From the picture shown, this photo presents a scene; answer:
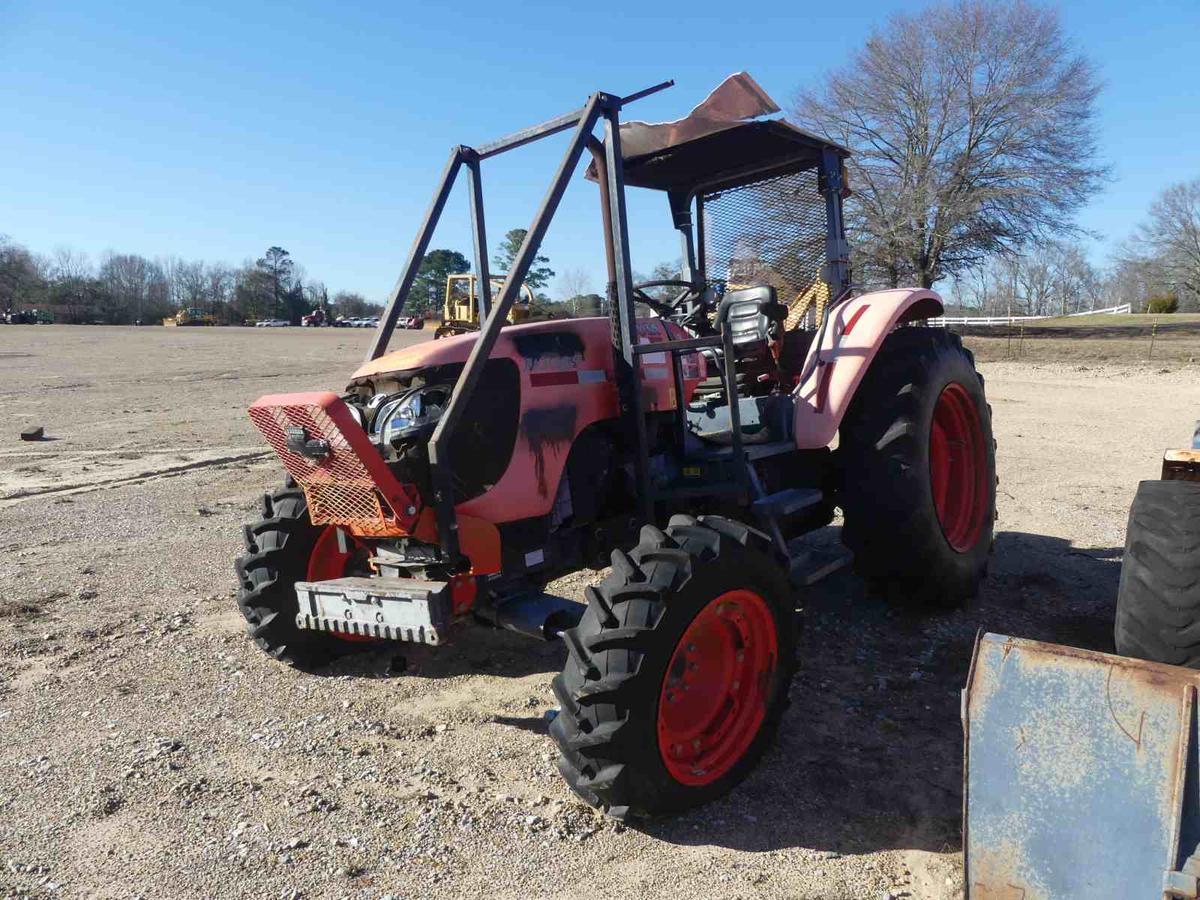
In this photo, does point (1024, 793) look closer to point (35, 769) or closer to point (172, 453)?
point (35, 769)

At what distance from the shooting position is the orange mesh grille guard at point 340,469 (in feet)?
9.76

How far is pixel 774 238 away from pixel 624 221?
187 centimetres

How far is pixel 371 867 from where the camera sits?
2.66m

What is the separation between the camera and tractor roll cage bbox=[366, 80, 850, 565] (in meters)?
3.13

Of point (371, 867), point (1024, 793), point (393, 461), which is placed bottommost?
point (371, 867)

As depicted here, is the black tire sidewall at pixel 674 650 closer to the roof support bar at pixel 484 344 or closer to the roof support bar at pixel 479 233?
the roof support bar at pixel 484 344

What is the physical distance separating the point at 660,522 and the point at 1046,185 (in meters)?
27.4

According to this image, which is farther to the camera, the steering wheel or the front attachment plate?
the steering wheel

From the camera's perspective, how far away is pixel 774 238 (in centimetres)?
511

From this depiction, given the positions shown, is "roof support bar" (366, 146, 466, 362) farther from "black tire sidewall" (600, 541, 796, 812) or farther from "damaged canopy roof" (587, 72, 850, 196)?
"black tire sidewall" (600, 541, 796, 812)

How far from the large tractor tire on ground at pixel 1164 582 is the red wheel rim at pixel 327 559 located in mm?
2927

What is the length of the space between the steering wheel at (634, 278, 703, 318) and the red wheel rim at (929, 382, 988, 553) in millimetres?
1460

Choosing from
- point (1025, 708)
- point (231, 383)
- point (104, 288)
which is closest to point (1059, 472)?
point (1025, 708)

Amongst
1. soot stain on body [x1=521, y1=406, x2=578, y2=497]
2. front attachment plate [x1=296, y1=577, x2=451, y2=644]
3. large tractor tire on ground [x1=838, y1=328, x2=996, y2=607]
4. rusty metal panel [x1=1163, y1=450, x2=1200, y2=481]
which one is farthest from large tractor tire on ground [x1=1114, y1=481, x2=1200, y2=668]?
front attachment plate [x1=296, y1=577, x2=451, y2=644]
